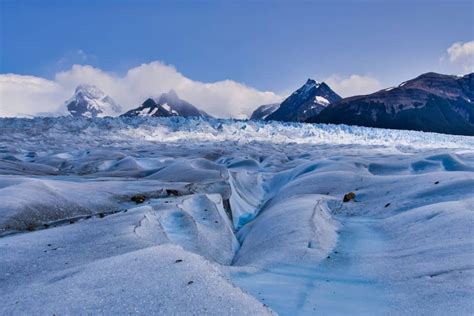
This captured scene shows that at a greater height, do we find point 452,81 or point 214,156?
point 452,81

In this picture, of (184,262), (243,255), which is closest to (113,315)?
(184,262)

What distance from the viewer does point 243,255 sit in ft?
9.85

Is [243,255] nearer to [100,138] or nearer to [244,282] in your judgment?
[244,282]

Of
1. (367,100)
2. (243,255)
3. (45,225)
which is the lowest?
(243,255)

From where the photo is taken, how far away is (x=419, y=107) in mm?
42469

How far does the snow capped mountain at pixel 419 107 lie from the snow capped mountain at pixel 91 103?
11458 centimetres

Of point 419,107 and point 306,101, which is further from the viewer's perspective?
point 306,101

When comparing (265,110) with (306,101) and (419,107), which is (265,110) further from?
(419,107)

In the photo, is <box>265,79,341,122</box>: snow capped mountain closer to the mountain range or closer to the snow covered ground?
the mountain range

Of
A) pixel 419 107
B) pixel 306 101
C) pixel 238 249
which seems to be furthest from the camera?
pixel 306 101

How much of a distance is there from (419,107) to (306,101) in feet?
103

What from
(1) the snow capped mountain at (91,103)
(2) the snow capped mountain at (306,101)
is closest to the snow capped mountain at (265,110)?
(2) the snow capped mountain at (306,101)

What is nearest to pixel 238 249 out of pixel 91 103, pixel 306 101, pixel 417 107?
pixel 417 107

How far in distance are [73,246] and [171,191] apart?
2326 mm
